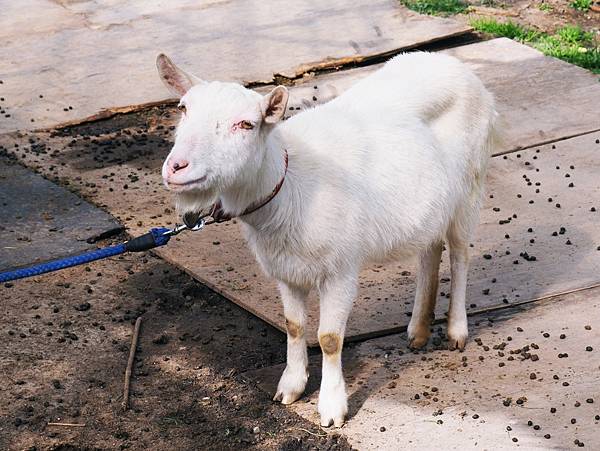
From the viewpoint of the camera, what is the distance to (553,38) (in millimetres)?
9883

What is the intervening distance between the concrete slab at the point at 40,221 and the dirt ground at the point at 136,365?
0.85 feet

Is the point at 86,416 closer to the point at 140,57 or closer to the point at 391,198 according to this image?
the point at 391,198

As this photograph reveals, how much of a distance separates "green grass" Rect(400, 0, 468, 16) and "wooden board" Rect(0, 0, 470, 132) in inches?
5.5

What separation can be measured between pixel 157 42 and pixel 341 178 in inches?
213

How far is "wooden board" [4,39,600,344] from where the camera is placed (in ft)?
20.1

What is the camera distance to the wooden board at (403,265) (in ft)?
20.1

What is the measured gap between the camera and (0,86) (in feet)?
30.2

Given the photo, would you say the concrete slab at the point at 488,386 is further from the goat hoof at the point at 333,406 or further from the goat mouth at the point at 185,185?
the goat mouth at the point at 185,185

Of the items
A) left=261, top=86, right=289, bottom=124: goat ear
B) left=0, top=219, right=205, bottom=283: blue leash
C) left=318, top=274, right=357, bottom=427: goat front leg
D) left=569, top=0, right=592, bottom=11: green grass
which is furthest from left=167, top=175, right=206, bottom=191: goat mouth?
left=569, top=0, right=592, bottom=11: green grass

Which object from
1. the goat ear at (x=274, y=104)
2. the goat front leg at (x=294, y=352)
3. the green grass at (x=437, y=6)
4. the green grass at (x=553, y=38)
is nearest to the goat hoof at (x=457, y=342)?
the goat front leg at (x=294, y=352)

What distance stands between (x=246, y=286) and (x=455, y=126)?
1.56 meters

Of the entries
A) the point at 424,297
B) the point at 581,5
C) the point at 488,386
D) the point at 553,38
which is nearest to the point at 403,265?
the point at 424,297

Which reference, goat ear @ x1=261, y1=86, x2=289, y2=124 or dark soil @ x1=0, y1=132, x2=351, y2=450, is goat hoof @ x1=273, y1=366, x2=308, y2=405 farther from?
goat ear @ x1=261, y1=86, x2=289, y2=124

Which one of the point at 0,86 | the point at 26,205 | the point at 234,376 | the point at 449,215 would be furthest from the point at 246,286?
the point at 0,86
